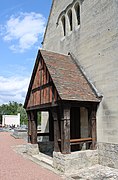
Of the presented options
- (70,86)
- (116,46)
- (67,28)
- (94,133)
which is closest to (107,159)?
(94,133)

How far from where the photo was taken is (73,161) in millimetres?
9484

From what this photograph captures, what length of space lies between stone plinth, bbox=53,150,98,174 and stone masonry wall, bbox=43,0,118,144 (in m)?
1.06

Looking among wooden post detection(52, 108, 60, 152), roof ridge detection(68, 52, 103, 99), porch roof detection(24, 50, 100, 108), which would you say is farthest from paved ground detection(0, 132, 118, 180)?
roof ridge detection(68, 52, 103, 99)

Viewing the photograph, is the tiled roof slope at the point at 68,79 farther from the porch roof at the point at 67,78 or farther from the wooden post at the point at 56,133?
the wooden post at the point at 56,133

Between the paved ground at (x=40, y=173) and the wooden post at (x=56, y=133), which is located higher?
the wooden post at (x=56, y=133)

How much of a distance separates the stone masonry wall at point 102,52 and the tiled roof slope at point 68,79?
0.50 meters

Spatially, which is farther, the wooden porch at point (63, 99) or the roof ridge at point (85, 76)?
the roof ridge at point (85, 76)

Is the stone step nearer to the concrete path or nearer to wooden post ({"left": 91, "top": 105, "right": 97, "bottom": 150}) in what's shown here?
the concrete path

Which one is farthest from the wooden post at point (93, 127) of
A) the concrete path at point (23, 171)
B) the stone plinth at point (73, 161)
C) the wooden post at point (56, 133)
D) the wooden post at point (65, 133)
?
the concrete path at point (23, 171)

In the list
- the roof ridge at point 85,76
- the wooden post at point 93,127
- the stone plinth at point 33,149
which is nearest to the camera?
the wooden post at point 93,127

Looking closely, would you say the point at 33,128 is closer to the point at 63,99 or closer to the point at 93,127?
the point at 93,127

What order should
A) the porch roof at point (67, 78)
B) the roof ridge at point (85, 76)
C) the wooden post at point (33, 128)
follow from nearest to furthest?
the porch roof at point (67, 78)
the roof ridge at point (85, 76)
the wooden post at point (33, 128)

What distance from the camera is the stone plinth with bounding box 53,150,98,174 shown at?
929 centimetres

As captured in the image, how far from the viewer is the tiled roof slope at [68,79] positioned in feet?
32.9
